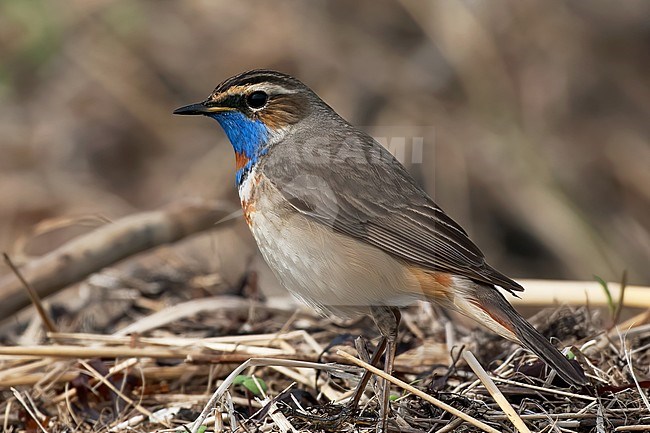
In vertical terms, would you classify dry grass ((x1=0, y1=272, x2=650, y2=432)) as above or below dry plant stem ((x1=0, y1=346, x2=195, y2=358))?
below

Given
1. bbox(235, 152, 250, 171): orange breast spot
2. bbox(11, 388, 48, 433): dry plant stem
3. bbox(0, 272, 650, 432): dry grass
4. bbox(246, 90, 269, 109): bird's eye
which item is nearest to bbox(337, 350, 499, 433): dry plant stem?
bbox(0, 272, 650, 432): dry grass

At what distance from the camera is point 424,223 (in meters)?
4.46

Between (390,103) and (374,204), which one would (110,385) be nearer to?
(374,204)

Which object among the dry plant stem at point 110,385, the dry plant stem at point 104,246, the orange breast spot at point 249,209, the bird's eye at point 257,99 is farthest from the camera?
the dry plant stem at point 104,246

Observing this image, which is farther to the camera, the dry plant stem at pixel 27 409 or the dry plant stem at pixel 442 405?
the dry plant stem at pixel 27 409

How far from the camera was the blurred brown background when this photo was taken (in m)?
9.65

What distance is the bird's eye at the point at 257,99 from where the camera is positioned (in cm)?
481

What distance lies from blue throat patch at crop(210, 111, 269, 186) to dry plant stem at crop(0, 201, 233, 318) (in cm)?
145

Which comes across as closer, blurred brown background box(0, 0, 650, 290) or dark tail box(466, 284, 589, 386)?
dark tail box(466, 284, 589, 386)

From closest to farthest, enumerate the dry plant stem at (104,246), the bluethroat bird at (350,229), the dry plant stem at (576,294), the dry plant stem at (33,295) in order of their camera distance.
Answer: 1. the bluethroat bird at (350,229)
2. the dry plant stem at (33,295)
3. the dry plant stem at (576,294)
4. the dry plant stem at (104,246)

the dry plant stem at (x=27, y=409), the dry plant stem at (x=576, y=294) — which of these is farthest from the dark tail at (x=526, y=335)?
the dry plant stem at (x=27, y=409)

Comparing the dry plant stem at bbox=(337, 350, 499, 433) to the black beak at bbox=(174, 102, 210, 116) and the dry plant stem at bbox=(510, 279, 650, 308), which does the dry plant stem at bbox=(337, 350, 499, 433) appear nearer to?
the black beak at bbox=(174, 102, 210, 116)

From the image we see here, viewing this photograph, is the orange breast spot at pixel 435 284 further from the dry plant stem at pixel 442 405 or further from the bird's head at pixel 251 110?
the bird's head at pixel 251 110

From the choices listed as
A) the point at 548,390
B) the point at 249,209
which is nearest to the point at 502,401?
the point at 548,390
